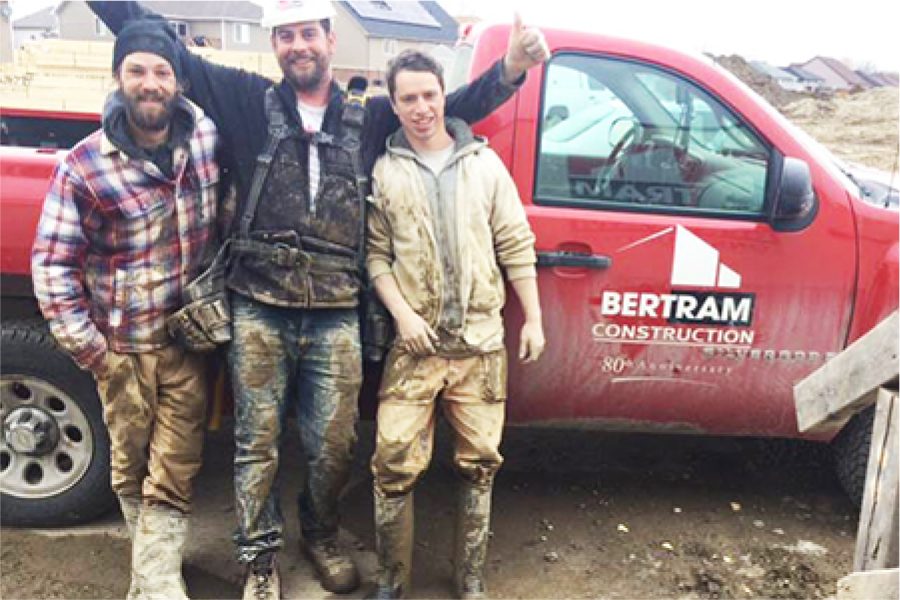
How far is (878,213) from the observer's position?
10.2 feet

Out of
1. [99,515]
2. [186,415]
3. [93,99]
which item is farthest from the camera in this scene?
[93,99]

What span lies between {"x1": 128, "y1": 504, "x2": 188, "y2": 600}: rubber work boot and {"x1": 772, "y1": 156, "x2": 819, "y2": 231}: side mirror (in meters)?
2.35

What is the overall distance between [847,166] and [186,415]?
279 cm

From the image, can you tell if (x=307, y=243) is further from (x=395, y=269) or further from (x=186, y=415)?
(x=186, y=415)

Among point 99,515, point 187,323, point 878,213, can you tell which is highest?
point 878,213

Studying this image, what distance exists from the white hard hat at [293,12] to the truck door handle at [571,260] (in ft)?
3.63

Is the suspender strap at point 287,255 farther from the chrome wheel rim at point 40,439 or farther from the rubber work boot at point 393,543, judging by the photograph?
the chrome wheel rim at point 40,439

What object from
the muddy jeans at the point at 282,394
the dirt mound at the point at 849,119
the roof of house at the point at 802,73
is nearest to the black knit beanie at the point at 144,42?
the muddy jeans at the point at 282,394

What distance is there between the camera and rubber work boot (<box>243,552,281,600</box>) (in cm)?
291

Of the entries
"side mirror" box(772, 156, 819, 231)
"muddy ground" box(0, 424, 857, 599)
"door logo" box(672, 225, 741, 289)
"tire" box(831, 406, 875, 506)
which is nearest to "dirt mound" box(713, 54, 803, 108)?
"muddy ground" box(0, 424, 857, 599)

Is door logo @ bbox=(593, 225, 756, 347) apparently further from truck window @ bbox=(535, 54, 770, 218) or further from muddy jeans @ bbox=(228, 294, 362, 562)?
muddy jeans @ bbox=(228, 294, 362, 562)

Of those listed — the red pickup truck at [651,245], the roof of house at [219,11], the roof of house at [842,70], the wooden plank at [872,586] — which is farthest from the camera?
the roof of house at [842,70]

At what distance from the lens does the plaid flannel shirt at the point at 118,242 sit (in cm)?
264

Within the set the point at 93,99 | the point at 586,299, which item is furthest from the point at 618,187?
the point at 93,99
